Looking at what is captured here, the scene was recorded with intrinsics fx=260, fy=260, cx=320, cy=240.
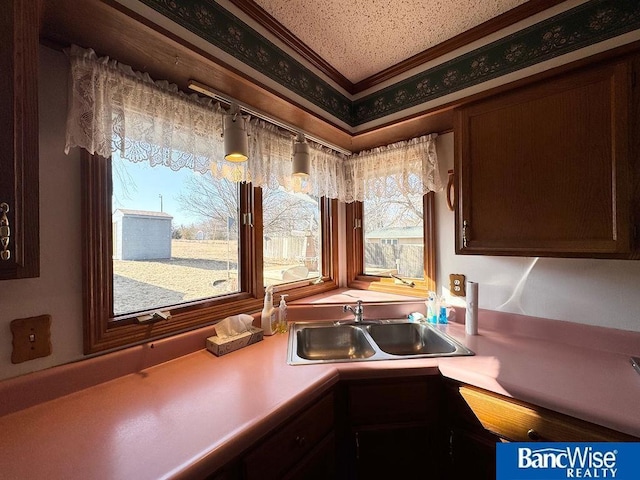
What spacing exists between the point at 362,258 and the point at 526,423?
1.37 metres

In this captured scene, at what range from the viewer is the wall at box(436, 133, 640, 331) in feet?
3.64

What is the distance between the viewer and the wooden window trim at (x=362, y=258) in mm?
1653

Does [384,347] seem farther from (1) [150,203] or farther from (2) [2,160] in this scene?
(2) [2,160]

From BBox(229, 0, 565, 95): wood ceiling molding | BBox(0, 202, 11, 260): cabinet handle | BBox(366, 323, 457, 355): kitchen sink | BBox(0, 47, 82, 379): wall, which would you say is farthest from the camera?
BBox(366, 323, 457, 355): kitchen sink

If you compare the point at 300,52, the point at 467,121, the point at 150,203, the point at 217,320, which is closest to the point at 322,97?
the point at 300,52

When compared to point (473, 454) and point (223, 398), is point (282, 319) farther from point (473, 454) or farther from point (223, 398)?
point (473, 454)

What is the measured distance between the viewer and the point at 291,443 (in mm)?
804

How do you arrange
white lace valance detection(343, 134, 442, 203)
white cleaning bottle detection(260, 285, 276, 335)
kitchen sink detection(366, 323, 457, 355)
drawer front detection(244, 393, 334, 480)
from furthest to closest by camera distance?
white lace valance detection(343, 134, 442, 203) → kitchen sink detection(366, 323, 457, 355) → white cleaning bottle detection(260, 285, 276, 335) → drawer front detection(244, 393, 334, 480)

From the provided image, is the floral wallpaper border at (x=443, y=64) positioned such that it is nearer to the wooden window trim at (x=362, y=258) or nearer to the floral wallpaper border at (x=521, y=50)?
the floral wallpaper border at (x=521, y=50)

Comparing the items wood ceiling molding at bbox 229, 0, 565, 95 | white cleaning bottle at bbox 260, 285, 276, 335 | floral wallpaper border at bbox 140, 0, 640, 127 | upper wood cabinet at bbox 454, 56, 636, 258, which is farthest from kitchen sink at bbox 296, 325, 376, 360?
wood ceiling molding at bbox 229, 0, 565, 95

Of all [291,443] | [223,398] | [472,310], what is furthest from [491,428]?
[223,398]

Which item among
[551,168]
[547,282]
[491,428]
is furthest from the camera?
[547,282]

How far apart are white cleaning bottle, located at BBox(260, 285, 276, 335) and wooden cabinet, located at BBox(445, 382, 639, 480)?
0.84 metres

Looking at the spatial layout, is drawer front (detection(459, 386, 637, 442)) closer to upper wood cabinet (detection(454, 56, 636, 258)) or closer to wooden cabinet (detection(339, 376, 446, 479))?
wooden cabinet (detection(339, 376, 446, 479))
